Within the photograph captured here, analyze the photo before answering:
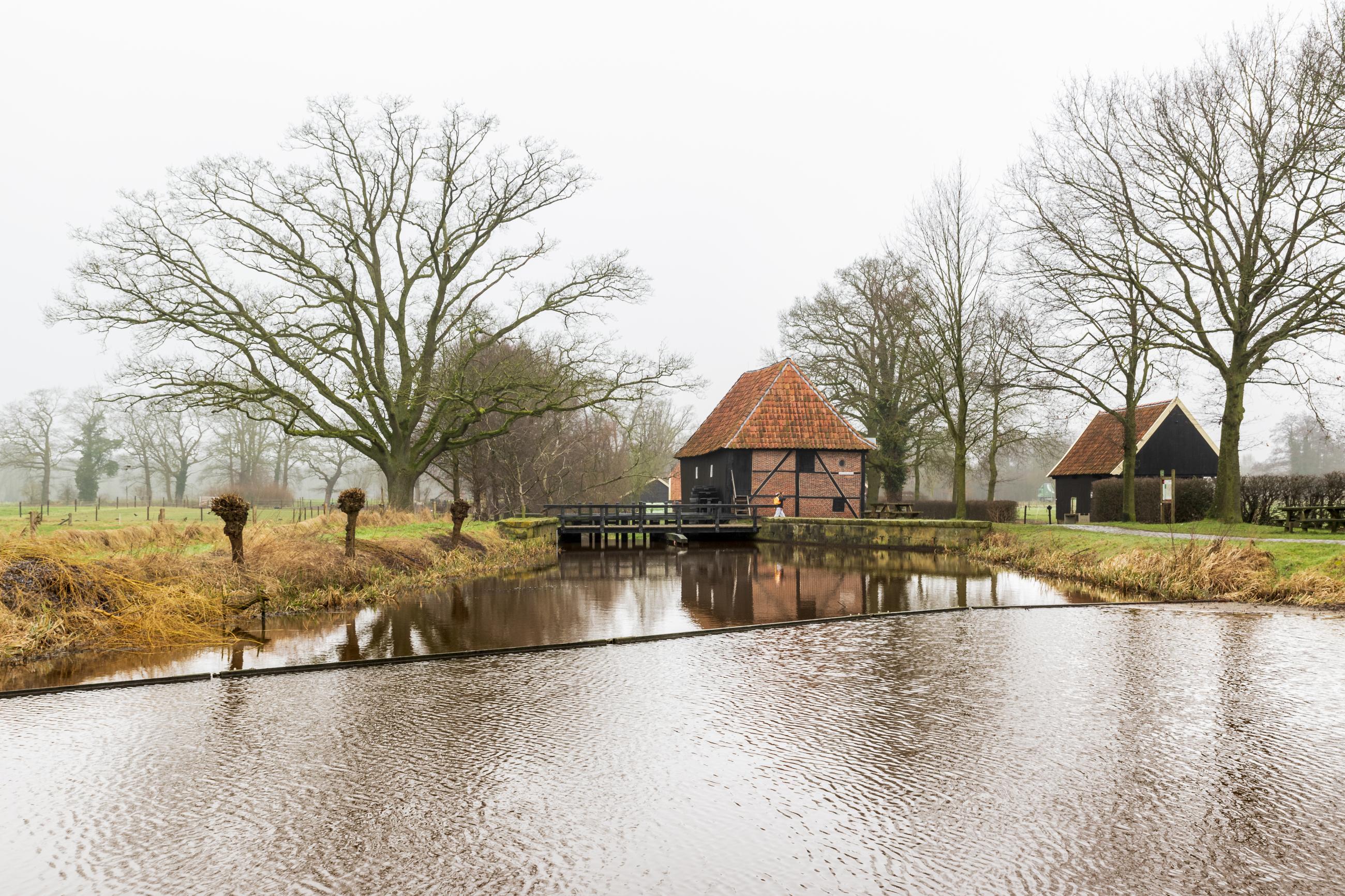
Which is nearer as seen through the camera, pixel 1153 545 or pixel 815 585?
pixel 815 585

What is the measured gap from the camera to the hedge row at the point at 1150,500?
1132 inches

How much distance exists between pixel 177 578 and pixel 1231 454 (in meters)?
24.3

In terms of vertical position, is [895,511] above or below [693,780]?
above

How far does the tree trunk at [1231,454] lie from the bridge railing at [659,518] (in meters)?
15.0

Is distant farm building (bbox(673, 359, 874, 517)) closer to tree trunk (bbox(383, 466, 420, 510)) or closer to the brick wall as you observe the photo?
the brick wall

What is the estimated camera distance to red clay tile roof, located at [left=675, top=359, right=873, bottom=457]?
3559 centimetres

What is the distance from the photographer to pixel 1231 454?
22797 millimetres

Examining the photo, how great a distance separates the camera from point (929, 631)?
11133 mm

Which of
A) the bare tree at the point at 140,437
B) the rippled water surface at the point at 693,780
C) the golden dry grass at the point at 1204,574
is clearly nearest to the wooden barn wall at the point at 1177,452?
the golden dry grass at the point at 1204,574

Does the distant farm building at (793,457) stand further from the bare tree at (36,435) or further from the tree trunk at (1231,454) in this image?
the bare tree at (36,435)

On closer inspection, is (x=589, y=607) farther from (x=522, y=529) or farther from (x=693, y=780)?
(x=522, y=529)

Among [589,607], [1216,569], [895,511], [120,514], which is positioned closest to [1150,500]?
[895,511]

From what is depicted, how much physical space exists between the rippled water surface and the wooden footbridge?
21.2m

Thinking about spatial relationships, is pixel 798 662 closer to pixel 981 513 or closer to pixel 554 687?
pixel 554 687
